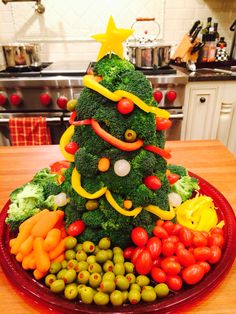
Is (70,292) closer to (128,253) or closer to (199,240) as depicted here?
(128,253)

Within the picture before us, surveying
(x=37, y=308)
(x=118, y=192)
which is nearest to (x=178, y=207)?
(x=118, y=192)

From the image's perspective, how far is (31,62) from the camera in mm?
2135

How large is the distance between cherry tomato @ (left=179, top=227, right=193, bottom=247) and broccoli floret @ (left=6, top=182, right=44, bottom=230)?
1.39 feet

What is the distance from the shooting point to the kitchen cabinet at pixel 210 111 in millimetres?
2104

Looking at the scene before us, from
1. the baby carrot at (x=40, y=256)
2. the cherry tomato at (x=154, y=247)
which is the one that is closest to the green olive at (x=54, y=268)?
the baby carrot at (x=40, y=256)

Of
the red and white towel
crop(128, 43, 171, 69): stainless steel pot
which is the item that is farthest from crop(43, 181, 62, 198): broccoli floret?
crop(128, 43, 171, 69): stainless steel pot

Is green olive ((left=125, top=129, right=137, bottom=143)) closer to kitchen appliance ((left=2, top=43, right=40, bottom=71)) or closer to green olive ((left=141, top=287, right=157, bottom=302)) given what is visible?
A: green olive ((left=141, top=287, right=157, bottom=302))

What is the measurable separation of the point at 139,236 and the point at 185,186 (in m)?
0.30

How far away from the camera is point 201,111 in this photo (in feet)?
7.19

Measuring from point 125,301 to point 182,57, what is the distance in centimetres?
224

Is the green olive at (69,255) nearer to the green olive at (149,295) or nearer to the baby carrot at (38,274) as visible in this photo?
the baby carrot at (38,274)

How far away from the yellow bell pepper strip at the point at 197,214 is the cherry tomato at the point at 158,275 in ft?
0.68

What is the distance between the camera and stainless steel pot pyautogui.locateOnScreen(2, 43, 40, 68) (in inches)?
80.6

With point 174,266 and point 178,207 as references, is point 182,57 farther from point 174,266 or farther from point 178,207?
point 174,266
